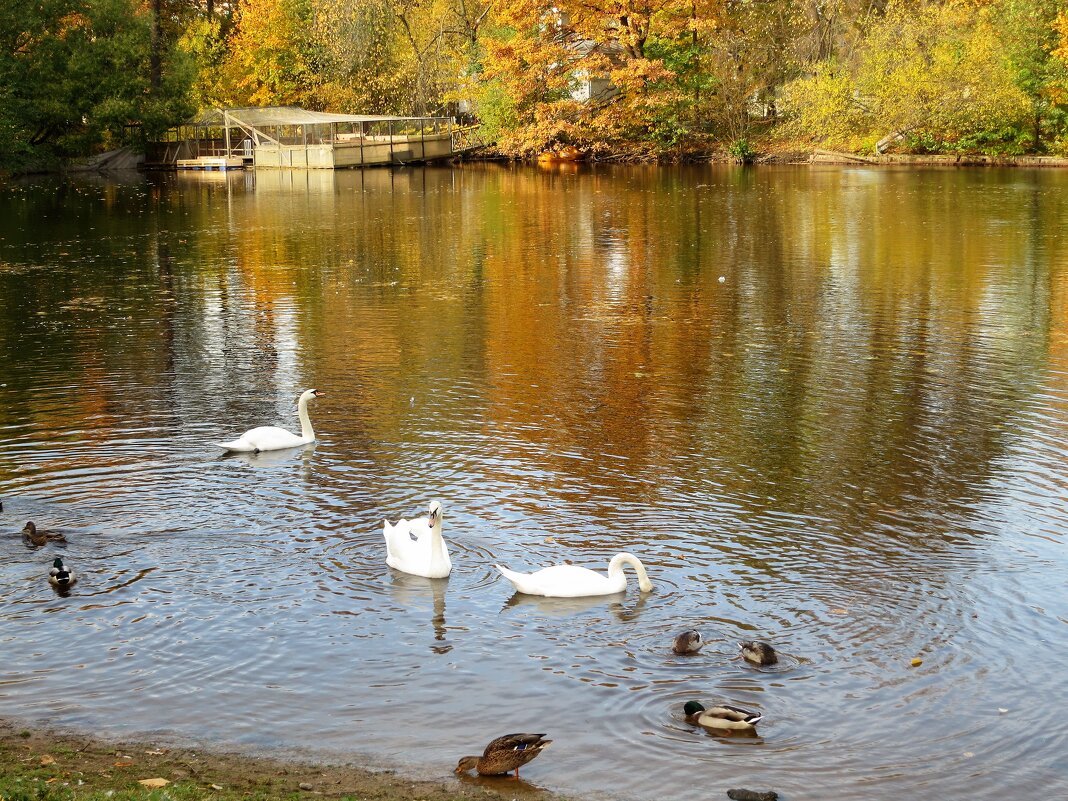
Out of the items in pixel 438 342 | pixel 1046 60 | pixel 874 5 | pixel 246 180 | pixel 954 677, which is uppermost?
pixel 874 5

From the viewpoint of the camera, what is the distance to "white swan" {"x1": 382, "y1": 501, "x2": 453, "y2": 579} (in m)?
11.1

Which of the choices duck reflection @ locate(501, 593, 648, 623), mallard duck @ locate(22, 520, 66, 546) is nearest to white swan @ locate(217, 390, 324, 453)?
mallard duck @ locate(22, 520, 66, 546)

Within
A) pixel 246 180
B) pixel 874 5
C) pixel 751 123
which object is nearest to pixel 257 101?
pixel 246 180

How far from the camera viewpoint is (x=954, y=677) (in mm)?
9227

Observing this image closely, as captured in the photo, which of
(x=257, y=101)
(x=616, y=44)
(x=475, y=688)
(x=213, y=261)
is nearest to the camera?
(x=475, y=688)

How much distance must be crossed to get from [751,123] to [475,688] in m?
69.8

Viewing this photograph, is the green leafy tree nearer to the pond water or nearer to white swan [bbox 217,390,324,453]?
the pond water

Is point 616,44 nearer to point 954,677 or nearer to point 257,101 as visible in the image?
point 257,101

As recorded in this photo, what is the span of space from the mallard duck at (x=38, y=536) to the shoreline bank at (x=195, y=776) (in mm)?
3654

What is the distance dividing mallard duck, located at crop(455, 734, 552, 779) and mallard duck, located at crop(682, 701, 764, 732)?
1.24 metres

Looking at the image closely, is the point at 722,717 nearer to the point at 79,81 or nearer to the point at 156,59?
the point at 79,81

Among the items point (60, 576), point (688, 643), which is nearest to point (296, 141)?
point (60, 576)

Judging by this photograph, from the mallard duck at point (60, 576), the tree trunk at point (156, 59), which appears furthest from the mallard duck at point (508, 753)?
the tree trunk at point (156, 59)

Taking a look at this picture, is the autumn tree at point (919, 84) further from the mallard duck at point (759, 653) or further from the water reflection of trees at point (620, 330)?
the mallard duck at point (759, 653)
